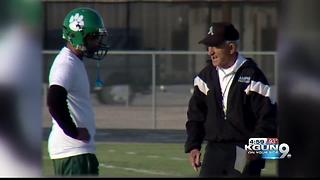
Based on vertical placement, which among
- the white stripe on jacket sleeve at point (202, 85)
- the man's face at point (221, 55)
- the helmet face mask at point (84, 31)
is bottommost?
the white stripe on jacket sleeve at point (202, 85)

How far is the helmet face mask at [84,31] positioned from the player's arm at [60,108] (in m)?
0.21

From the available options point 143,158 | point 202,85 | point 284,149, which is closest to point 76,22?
point 202,85

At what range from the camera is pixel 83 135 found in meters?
3.76

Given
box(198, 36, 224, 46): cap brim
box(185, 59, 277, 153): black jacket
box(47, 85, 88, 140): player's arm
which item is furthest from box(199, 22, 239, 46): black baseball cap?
box(47, 85, 88, 140): player's arm

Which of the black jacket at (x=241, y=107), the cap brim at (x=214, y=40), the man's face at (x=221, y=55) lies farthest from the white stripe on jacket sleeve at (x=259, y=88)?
the cap brim at (x=214, y=40)

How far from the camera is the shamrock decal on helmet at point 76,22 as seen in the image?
375cm

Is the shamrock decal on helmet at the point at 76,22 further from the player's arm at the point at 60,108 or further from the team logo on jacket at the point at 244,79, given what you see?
the team logo on jacket at the point at 244,79

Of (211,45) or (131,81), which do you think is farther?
(131,81)

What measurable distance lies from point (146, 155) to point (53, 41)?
4.01 metres

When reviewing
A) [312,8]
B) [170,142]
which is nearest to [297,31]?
[312,8]

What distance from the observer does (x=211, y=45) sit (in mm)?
4098

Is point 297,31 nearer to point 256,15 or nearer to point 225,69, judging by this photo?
point 225,69

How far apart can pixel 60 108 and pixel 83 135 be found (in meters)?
0.16

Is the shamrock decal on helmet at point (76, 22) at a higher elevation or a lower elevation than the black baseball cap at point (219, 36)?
higher
